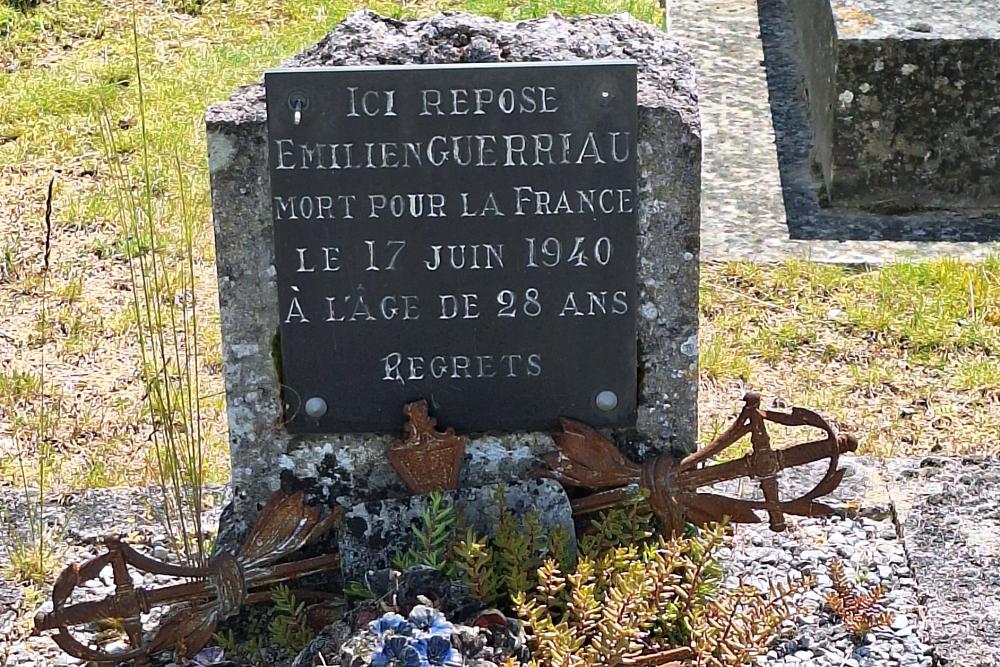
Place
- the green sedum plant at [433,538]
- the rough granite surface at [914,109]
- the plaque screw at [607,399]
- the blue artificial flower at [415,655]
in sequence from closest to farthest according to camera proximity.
→ the blue artificial flower at [415,655] → the green sedum plant at [433,538] → the plaque screw at [607,399] → the rough granite surface at [914,109]

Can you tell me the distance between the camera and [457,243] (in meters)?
2.94

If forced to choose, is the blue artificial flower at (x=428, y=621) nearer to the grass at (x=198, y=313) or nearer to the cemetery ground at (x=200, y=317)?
the cemetery ground at (x=200, y=317)

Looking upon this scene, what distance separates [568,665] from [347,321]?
2.79 feet

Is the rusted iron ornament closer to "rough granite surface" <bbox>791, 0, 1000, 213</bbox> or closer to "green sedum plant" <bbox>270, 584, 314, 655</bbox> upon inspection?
"green sedum plant" <bbox>270, 584, 314, 655</bbox>

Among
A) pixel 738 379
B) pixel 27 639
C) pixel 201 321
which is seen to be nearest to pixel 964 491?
pixel 738 379

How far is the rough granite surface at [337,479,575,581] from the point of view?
2951mm

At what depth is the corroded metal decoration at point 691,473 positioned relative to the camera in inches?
119

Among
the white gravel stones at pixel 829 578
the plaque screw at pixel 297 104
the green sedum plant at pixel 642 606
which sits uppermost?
the plaque screw at pixel 297 104

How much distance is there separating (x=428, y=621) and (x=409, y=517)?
497mm

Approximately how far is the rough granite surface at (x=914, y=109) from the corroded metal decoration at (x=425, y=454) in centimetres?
282

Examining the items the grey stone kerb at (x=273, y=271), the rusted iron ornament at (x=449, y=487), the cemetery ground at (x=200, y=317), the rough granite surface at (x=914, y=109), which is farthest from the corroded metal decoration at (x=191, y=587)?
the rough granite surface at (x=914, y=109)

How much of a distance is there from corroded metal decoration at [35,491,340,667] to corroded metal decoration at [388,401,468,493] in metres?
0.19

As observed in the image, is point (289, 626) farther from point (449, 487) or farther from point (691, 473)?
point (691, 473)

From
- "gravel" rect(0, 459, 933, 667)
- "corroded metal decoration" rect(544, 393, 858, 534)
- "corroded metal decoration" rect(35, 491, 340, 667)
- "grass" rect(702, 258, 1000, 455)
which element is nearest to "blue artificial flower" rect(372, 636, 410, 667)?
"corroded metal decoration" rect(35, 491, 340, 667)
